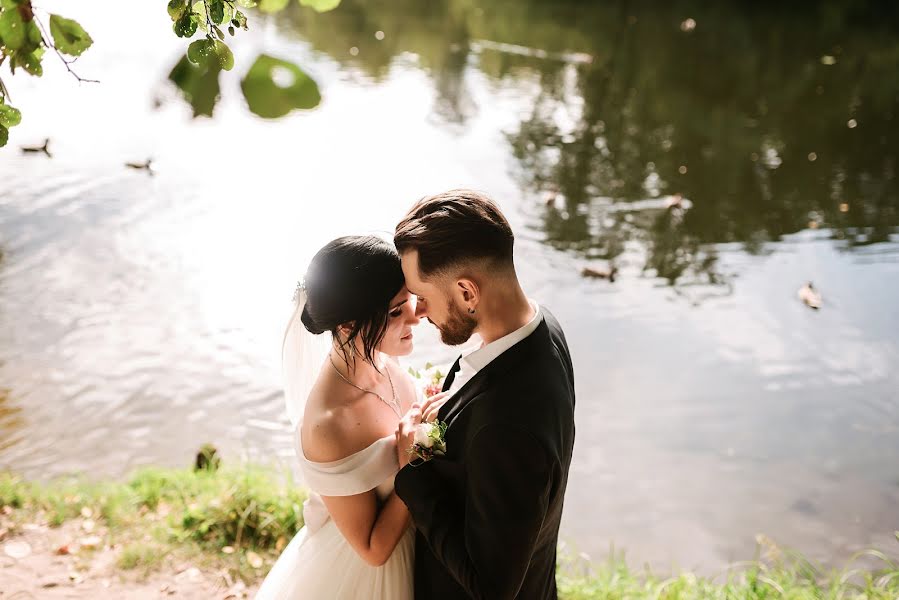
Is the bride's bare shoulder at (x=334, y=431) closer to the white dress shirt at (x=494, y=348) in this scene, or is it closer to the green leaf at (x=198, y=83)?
the white dress shirt at (x=494, y=348)

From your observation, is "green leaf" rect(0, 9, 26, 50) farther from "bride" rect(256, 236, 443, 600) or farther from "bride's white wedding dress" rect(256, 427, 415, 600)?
"bride's white wedding dress" rect(256, 427, 415, 600)

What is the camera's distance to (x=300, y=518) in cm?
479

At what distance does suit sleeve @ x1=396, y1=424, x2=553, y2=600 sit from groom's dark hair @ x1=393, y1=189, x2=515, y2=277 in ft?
1.73

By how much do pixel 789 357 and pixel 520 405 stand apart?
7754mm

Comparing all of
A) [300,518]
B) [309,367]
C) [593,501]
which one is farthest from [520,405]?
[593,501]

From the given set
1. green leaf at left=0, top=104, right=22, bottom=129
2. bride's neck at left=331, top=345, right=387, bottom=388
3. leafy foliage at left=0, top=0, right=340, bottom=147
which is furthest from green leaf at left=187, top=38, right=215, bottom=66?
bride's neck at left=331, top=345, right=387, bottom=388

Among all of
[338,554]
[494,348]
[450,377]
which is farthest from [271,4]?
[338,554]

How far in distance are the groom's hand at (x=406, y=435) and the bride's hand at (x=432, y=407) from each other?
0.10ft

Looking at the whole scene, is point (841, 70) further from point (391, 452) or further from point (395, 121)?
point (391, 452)

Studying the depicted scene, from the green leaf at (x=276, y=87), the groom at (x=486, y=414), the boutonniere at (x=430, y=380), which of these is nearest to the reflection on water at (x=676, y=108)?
the boutonniere at (x=430, y=380)

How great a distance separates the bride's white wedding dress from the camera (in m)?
2.48

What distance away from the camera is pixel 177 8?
1613 mm

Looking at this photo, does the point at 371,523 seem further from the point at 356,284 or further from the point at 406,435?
the point at 356,284

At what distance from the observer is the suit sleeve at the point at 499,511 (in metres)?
1.98
